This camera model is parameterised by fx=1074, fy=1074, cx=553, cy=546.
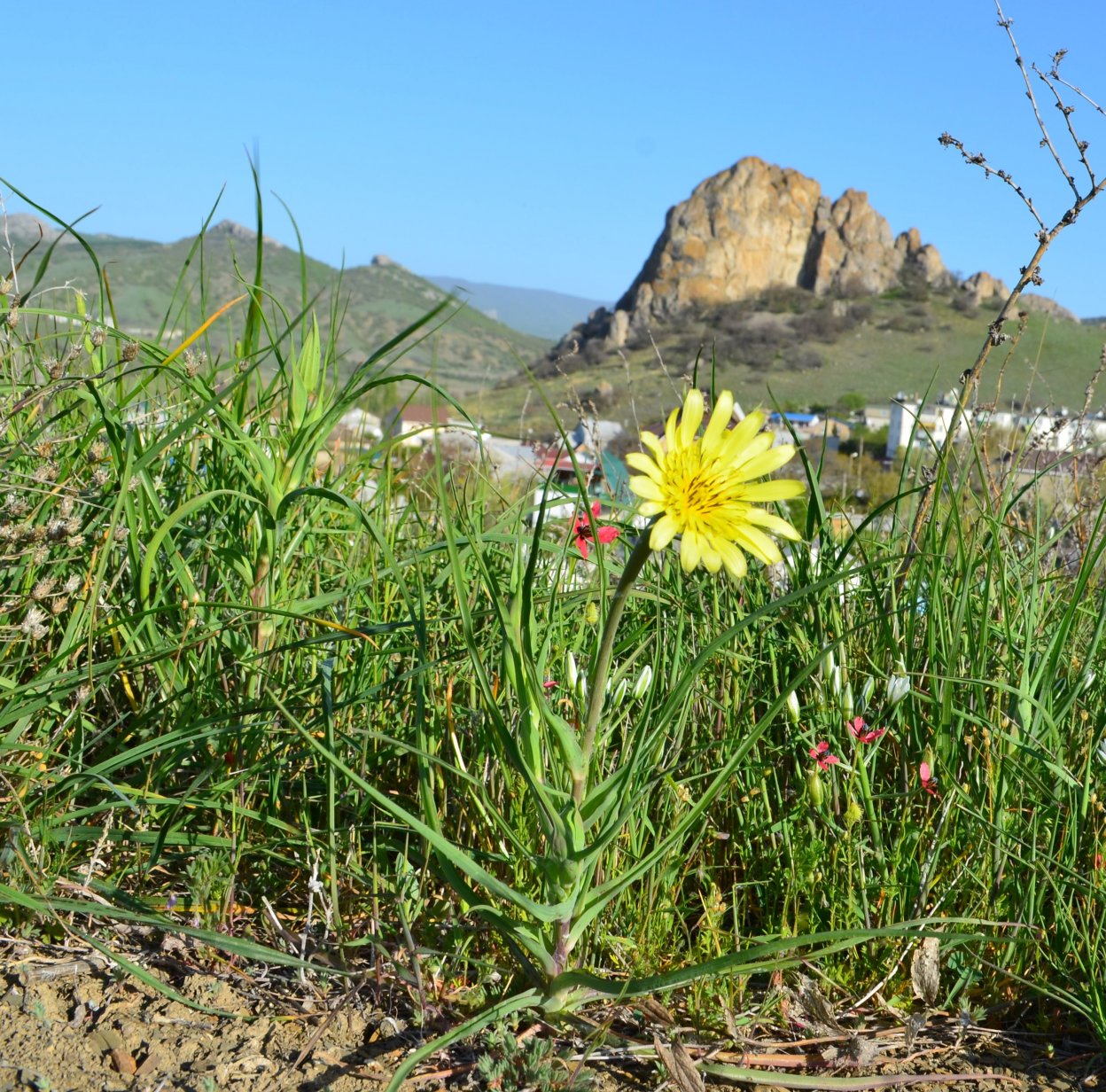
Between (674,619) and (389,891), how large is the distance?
74 cm

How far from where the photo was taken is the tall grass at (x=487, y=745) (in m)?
1.49

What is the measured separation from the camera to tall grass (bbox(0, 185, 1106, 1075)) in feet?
4.90

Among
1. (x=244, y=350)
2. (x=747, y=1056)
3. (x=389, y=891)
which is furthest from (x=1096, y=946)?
(x=244, y=350)

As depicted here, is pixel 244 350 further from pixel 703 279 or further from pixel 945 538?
pixel 703 279

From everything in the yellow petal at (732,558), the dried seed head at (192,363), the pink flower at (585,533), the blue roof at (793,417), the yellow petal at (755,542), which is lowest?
the pink flower at (585,533)

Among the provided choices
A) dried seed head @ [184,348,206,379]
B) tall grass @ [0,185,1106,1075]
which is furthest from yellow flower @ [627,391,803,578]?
dried seed head @ [184,348,206,379]

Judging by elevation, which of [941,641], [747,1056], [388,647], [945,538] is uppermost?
[945,538]

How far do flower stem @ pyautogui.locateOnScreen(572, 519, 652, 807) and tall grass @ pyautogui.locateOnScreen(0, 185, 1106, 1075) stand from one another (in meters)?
0.02

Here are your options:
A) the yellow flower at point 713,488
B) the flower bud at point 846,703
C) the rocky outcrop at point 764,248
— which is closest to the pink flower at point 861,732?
the flower bud at point 846,703

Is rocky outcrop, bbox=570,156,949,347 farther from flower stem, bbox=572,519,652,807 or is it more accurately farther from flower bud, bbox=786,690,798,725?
flower stem, bbox=572,519,652,807

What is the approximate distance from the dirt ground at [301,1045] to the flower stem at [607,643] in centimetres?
38

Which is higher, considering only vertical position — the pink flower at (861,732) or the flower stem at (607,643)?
the flower stem at (607,643)

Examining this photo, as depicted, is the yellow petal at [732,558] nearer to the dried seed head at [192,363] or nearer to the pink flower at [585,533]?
the pink flower at [585,533]

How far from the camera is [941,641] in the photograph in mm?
1862
